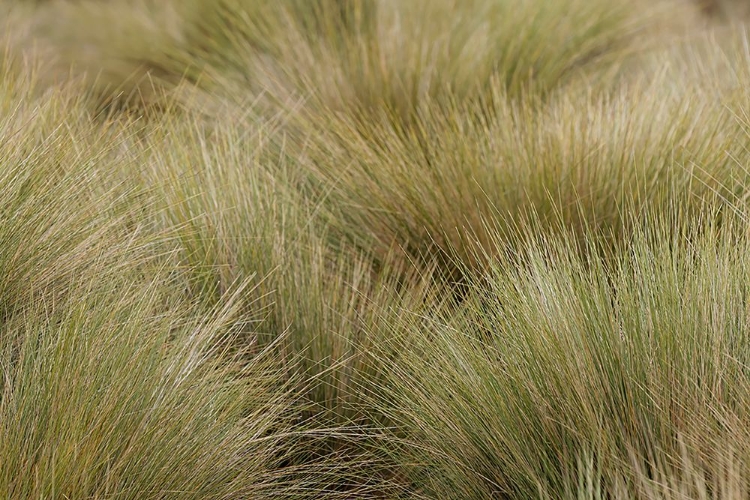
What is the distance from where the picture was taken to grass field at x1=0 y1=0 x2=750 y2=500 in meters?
1.39

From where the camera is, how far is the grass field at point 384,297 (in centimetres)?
139

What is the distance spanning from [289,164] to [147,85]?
153cm

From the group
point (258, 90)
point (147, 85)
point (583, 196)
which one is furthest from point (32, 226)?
point (147, 85)

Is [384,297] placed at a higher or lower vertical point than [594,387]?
lower

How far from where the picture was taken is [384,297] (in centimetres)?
211

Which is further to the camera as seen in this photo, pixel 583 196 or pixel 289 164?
pixel 289 164

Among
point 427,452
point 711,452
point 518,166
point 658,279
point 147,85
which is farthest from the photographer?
point 147,85

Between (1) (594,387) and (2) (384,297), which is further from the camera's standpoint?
(2) (384,297)

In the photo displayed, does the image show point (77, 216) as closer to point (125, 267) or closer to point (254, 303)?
point (125, 267)

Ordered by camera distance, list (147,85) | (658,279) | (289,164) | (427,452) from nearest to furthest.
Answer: (658,279), (427,452), (289,164), (147,85)

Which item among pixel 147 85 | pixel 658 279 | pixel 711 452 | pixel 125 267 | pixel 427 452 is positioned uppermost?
pixel 658 279

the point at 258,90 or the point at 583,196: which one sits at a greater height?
the point at 583,196

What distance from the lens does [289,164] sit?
2.65 meters

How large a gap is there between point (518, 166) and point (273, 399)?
3.17 ft
